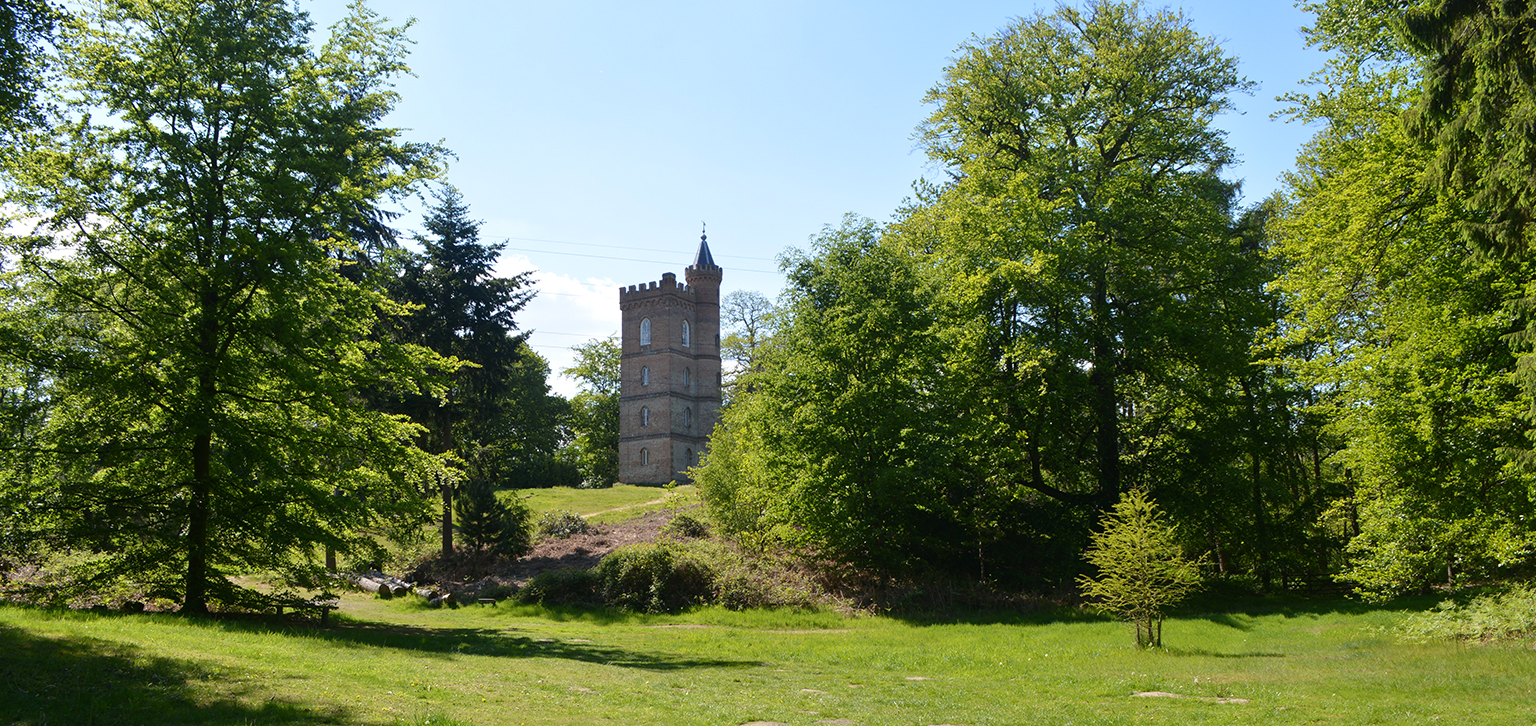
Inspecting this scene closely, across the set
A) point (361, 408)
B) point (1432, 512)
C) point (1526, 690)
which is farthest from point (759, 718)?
point (1432, 512)

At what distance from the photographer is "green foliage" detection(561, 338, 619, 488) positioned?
231ft

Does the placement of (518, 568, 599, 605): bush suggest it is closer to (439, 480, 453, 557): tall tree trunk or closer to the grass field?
the grass field

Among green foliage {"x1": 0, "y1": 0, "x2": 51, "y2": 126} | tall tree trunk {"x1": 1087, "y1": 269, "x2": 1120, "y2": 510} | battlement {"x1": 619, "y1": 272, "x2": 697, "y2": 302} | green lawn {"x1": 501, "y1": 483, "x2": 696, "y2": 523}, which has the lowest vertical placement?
green lawn {"x1": 501, "y1": 483, "x2": 696, "y2": 523}

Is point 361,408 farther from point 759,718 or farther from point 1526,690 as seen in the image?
point 1526,690

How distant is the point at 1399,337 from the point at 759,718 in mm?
14803

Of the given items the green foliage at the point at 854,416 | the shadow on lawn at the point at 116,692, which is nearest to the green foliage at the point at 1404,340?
the green foliage at the point at 854,416

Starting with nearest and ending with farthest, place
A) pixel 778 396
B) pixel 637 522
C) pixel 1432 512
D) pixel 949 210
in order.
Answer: pixel 1432 512 → pixel 778 396 → pixel 949 210 → pixel 637 522

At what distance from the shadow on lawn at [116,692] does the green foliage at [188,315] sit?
618 cm

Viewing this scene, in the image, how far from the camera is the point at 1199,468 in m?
24.0

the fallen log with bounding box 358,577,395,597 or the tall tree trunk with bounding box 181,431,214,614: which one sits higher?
the tall tree trunk with bounding box 181,431,214,614

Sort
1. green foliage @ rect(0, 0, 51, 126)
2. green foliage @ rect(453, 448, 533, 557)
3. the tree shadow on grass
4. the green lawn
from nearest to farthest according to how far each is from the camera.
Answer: green foliage @ rect(0, 0, 51, 126), the tree shadow on grass, green foliage @ rect(453, 448, 533, 557), the green lawn

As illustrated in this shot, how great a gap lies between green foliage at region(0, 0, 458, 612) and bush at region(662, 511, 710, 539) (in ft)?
51.5

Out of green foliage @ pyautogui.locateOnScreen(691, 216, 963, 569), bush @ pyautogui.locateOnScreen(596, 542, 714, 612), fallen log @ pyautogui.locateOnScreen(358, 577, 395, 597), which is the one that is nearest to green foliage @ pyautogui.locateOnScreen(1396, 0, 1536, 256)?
green foliage @ pyautogui.locateOnScreen(691, 216, 963, 569)

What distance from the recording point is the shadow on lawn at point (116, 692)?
6.70 m
